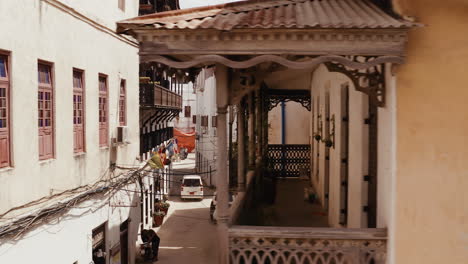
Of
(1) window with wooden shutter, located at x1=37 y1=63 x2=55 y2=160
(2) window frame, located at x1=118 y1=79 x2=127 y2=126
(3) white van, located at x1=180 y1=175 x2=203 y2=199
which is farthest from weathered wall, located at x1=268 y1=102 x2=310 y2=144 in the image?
(1) window with wooden shutter, located at x1=37 y1=63 x2=55 y2=160

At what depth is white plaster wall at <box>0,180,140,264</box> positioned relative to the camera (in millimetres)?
9578

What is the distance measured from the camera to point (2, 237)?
875 cm

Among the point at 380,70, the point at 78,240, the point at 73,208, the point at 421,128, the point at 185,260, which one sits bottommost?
the point at 185,260

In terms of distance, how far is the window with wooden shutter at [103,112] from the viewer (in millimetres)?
14695

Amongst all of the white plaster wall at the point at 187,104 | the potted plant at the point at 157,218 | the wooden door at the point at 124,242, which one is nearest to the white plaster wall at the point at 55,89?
the wooden door at the point at 124,242

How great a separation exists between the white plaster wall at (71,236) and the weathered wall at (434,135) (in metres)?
6.92

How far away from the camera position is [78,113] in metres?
13.0

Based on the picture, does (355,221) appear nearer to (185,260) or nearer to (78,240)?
(78,240)

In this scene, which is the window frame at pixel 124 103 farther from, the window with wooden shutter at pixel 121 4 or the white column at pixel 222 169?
the white column at pixel 222 169

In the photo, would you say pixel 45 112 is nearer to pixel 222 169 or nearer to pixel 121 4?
pixel 222 169

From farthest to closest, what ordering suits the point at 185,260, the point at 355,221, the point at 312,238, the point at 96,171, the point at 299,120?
the point at 299,120 < the point at 185,260 < the point at 96,171 < the point at 355,221 < the point at 312,238

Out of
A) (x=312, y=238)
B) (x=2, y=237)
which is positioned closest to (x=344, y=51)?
(x=312, y=238)

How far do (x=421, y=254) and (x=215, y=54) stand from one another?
132 inches

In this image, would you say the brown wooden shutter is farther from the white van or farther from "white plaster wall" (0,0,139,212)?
the white van
